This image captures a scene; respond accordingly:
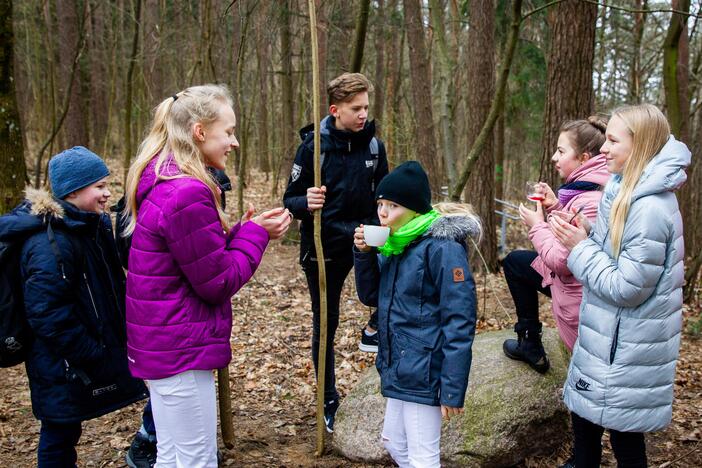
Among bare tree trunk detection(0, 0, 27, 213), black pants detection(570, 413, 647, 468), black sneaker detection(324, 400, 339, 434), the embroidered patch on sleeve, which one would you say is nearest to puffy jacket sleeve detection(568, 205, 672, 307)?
black pants detection(570, 413, 647, 468)

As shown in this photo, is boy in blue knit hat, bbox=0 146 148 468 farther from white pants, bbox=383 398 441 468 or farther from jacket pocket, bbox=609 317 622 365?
jacket pocket, bbox=609 317 622 365

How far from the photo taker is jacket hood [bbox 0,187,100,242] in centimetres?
265

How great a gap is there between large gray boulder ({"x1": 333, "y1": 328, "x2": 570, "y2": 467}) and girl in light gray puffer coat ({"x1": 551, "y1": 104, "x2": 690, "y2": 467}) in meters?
0.79

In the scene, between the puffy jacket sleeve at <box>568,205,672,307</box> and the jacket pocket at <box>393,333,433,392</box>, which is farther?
the jacket pocket at <box>393,333,433,392</box>

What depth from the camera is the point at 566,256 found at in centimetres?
294

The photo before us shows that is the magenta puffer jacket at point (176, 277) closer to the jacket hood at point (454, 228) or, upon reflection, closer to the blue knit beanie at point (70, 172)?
the blue knit beanie at point (70, 172)

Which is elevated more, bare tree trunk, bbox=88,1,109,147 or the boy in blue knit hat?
bare tree trunk, bbox=88,1,109,147

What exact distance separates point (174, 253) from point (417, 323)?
44.7 inches

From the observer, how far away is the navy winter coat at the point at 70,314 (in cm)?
260

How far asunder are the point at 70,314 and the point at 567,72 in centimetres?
535

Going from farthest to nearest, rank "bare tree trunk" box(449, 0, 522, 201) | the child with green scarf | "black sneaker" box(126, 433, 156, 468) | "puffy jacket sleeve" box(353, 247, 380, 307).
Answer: "bare tree trunk" box(449, 0, 522, 201), "black sneaker" box(126, 433, 156, 468), "puffy jacket sleeve" box(353, 247, 380, 307), the child with green scarf

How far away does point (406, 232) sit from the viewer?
2.64m

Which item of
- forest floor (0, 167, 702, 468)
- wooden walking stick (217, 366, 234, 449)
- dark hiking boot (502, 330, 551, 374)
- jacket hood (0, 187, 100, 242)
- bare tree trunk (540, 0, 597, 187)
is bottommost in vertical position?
forest floor (0, 167, 702, 468)

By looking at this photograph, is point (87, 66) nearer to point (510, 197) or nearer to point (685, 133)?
point (510, 197)
